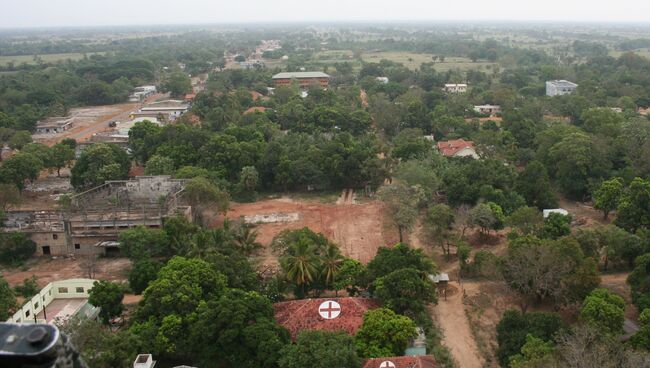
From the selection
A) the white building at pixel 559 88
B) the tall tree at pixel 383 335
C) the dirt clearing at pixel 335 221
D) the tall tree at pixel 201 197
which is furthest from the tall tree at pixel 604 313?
the white building at pixel 559 88

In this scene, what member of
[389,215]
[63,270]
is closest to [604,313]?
[389,215]

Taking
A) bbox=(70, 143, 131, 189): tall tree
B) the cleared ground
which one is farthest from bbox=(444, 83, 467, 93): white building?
bbox=(70, 143, 131, 189): tall tree

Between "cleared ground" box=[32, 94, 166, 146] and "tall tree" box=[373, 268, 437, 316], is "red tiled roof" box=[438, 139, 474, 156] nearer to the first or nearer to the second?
"tall tree" box=[373, 268, 437, 316]

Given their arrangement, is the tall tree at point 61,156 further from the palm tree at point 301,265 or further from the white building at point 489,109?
the white building at point 489,109

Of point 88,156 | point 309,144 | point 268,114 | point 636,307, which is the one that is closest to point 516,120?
point 309,144

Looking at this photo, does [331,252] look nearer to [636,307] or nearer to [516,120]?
[636,307]

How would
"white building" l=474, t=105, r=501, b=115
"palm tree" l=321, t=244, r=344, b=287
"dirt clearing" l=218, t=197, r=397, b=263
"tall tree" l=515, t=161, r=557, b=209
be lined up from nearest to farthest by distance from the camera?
"palm tree" l=321, t=244, r=344, b=287 → "dirt clearing" l=218, t=197, r=397, b=263 → "tall tree" l=515, t=161, r=557, b=209 → "white building" l=474, t=105, r=501, b=115
